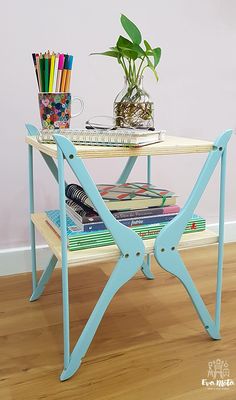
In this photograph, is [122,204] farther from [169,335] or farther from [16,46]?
[16,46]

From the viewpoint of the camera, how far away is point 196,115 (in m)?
1.85

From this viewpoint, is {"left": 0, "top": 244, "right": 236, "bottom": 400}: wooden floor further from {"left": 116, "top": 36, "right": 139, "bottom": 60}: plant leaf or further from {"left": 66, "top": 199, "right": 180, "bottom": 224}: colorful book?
{"left": 116, "top": 36, "right": 139, "bottom": 60}: plant leaf

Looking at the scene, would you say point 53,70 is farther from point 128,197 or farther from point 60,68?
point 128,197

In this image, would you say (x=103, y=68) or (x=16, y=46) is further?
(x=103, y=68)

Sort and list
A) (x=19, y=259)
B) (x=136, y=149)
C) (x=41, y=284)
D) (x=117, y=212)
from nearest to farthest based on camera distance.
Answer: (x=136, y=149) < (x=117, y=212) < (x=41, y=284) < (x=19, y=259)

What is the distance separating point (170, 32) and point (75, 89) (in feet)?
1.54

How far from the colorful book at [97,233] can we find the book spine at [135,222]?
1cm

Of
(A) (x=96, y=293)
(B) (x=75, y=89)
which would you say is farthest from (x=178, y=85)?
(A) (x=96, y=293)

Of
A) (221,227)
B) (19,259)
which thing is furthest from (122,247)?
(19,259)

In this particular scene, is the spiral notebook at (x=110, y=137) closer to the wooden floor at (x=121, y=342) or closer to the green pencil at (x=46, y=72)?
the green pencil at (x=46, y=72)

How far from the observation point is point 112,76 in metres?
1.66

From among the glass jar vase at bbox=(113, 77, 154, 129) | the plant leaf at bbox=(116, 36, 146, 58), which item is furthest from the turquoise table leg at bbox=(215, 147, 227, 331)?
the plant leaf at bbox=(116, 36, 146, 58)

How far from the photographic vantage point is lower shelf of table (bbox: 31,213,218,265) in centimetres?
100

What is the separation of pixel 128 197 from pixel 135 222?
2.9 inches
